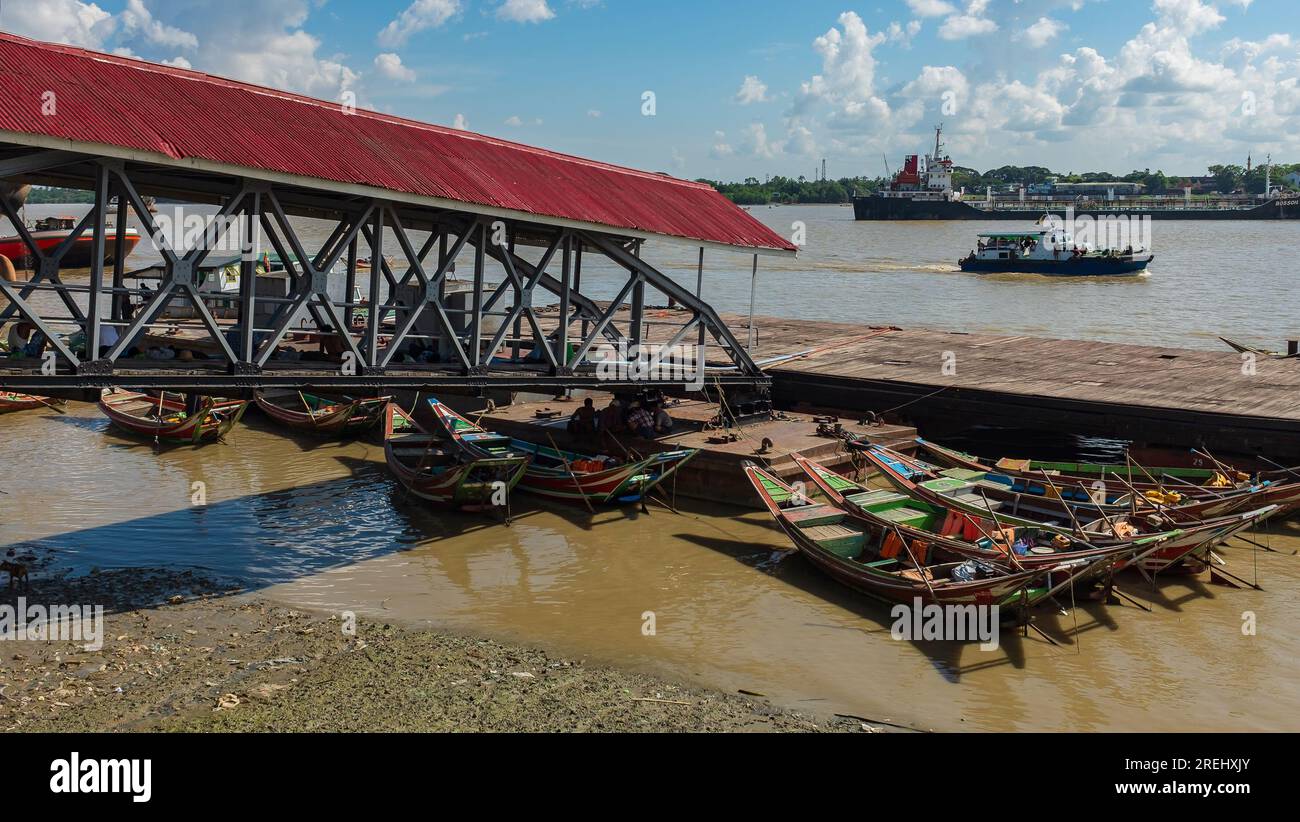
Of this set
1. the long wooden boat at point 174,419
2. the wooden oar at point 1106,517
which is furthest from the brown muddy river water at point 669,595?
the long wooden boat at point 174,419

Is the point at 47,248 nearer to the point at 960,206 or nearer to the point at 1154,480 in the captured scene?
the point at 1154,480

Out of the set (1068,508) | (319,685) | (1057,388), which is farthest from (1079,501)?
(319,685)

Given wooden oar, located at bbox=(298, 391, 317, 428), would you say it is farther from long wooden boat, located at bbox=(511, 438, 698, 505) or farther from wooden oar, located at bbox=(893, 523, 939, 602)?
wooden oar, located at bbox=(893, 523, 939, 602)

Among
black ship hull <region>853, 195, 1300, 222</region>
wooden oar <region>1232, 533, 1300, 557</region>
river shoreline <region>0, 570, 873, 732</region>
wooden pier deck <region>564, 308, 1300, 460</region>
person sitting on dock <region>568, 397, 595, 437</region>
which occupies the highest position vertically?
black ship hull <region>853, 195, 1300, 222</region>

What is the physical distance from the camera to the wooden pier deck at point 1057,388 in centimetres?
2133

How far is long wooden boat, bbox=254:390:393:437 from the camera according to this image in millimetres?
25531

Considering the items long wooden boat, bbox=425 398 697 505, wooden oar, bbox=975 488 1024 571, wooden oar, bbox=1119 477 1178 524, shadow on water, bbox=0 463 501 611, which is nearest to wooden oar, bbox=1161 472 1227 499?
wooden oar, bbox=1119 477 1178 524

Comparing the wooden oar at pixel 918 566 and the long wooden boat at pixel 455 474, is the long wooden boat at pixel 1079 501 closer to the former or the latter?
the wooden oar at pixel 918 566

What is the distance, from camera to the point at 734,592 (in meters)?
16.5

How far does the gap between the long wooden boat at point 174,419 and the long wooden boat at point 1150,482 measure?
1565 centimetres

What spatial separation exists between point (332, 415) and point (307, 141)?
10.8 meters

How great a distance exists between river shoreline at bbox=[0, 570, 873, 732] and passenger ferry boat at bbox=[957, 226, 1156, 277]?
67371 millimetres

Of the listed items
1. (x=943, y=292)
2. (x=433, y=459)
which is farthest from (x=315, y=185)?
(x=943, y=292)
